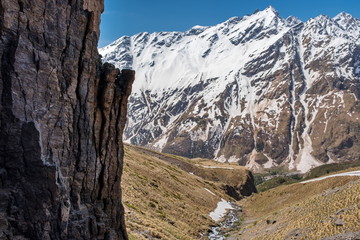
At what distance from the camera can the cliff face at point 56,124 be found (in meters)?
16.8

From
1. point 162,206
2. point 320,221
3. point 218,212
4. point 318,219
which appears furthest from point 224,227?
point 320,221

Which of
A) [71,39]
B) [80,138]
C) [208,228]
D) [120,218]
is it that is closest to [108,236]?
[120,218]

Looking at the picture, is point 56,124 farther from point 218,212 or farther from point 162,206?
point 218,212

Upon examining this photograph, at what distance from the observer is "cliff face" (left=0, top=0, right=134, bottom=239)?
16.8 m

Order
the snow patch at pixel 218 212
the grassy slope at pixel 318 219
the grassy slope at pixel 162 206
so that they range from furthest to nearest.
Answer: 1. the snow patch at pixel 218 212
2. the grassy slope at pixel 162 206
3. the grassy slope at pixel 318 219

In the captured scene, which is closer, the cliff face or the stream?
the cliff face

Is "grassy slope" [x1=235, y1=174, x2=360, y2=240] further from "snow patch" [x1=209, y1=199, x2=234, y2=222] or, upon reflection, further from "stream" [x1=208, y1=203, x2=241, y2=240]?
"snow patch" [x1=209, y1=199, x2=234, y2=222]

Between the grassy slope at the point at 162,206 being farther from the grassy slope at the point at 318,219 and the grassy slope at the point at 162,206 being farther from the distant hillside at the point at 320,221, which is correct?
the grassy slope at the point at 318,219

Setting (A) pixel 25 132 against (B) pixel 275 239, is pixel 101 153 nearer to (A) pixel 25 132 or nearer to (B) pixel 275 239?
(A) pixel 25 132

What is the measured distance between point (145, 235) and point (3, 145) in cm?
2449

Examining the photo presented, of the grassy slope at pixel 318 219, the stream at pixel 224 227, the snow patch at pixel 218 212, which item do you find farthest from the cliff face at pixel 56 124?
the snow patch at pixel 218 212

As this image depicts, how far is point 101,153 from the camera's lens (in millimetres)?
22562

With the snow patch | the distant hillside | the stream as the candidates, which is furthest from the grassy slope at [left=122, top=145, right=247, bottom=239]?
the distant hillside

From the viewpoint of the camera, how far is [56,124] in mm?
18812
